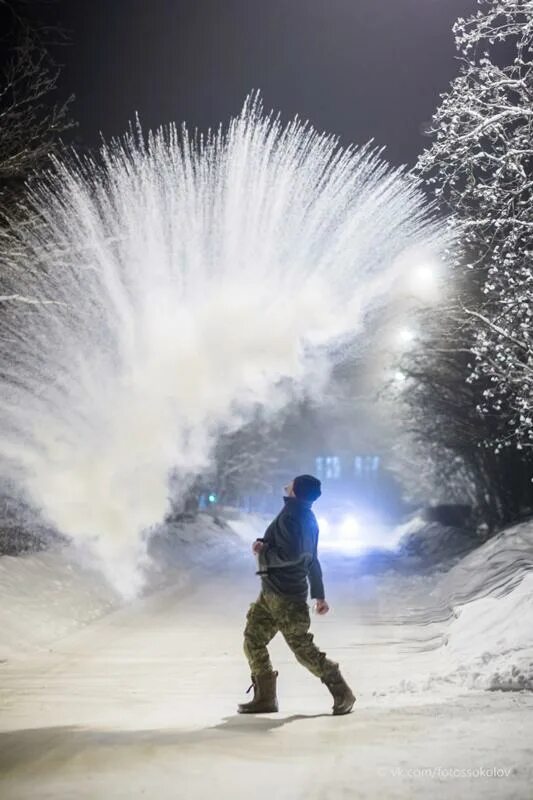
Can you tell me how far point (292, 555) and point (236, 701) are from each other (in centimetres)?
177

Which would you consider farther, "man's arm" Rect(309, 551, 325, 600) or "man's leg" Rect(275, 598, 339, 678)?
"man's arm" Rect(309, 551, 325, 600)

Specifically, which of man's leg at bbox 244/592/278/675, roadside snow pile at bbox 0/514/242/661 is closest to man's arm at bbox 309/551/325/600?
man's leg at bbox 244/592/278/675

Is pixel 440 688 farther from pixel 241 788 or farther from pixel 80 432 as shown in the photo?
pixel 80 432

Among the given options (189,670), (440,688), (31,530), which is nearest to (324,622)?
Result: (189,670)

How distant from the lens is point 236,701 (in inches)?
270

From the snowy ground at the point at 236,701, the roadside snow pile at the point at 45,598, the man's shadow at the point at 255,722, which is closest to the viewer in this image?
the snowy ground at the point at 236,701

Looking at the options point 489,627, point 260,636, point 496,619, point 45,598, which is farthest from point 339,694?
point 45,598

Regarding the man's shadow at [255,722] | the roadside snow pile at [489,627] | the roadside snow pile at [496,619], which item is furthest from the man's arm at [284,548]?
the roadside snow pile at [496,619]

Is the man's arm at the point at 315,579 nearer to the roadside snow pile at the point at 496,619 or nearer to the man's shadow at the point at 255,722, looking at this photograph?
the man's shadow at the point at 255,722

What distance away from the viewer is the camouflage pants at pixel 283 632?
5.93 metres

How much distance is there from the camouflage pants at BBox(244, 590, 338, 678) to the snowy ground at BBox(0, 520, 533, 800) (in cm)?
40

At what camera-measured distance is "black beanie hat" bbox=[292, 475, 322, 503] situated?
6.25m

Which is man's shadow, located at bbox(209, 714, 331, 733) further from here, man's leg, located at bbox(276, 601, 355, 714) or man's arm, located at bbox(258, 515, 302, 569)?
man's arm, located at bbox(258, 515, 302, 569)

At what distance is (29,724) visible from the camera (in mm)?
5812
